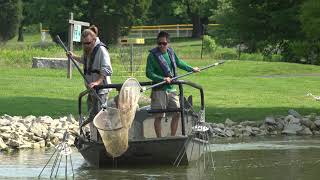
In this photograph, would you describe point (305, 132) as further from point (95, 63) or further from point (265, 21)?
point (95, 63)

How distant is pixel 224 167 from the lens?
539 inches

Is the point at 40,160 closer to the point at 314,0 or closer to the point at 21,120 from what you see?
the point at 21,120

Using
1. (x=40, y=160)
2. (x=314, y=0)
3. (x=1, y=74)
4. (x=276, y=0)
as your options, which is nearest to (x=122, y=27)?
(x=1, y=74)

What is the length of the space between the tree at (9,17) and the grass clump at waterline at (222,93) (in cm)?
2731

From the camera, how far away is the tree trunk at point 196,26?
76.7 metres

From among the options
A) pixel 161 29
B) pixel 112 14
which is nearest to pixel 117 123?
pixel 112 14

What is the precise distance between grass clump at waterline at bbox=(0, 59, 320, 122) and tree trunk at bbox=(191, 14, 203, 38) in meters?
39.2

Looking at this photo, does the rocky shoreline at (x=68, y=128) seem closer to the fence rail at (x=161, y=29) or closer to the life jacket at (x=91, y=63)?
the life jacket at (x=91, y=63)

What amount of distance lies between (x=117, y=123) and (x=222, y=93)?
15.1m

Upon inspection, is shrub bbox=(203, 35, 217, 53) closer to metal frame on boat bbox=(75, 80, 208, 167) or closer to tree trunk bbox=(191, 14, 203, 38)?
tree trunk bbox=(191, 14, 203, 38)

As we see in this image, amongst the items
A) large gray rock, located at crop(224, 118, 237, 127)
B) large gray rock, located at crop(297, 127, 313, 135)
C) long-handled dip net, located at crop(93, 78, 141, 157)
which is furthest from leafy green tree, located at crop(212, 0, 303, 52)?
long-handled dip net, located at crop(93, 78, 141, 157)

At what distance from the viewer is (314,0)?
63.5 ft

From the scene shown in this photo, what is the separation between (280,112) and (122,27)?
41.1 m

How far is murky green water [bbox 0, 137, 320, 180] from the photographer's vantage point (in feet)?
41.4
